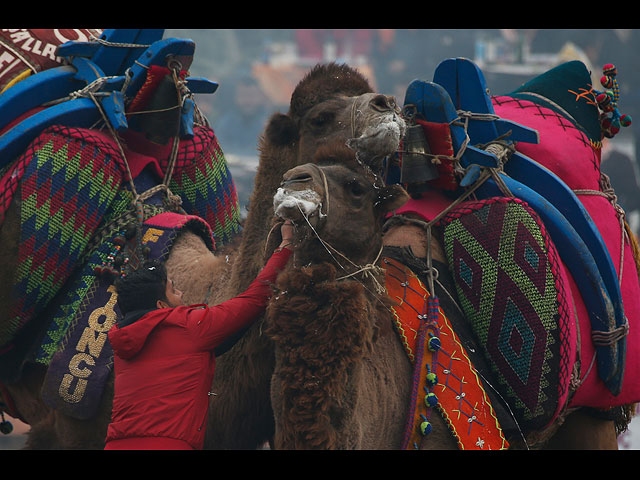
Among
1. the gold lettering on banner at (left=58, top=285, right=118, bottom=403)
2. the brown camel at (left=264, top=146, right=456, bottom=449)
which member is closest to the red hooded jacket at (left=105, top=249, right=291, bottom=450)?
the brown camel at (left=264, top=146, right=456, bottom=449)

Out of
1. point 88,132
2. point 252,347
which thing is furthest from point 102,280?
point 252,347

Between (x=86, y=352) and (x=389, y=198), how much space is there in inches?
57.7

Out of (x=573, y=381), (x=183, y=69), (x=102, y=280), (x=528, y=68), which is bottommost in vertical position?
(x=573, y=381)

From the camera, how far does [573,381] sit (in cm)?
277

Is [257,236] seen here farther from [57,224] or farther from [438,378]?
[57,224]

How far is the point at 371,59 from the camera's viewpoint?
18.4m

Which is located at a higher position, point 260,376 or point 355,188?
point 355,188

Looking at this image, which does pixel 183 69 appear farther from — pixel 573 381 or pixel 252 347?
pixel 573 381

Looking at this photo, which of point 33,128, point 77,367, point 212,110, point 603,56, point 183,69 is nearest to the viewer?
point 77,367

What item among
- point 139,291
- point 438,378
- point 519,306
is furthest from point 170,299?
point 519,306

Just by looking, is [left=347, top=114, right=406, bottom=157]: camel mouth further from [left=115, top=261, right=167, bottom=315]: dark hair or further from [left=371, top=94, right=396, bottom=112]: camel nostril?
[left=115, top=261, right=167, bottom=315]: dark hair

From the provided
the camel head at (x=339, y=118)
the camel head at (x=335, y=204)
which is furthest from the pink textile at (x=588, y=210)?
the camel head at (x=335, y=204)

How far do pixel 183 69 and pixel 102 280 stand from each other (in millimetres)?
1075

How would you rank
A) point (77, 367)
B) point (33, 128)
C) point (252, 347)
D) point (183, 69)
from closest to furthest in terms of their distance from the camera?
point (252, 347), point (77, 367), point (33, 128), point (183, 69)
